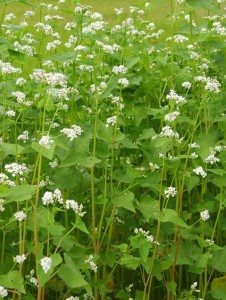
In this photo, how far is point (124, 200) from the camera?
2.54m

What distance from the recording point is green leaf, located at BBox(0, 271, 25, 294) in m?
2.23

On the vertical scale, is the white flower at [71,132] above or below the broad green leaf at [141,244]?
above

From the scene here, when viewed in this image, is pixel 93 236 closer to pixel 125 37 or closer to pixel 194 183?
pixel 194 183

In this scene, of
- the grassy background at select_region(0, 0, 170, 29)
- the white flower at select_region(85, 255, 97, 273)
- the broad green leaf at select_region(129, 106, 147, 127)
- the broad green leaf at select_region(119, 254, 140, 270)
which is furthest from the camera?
the grassy background at select_region(0, 0, 170, 29)

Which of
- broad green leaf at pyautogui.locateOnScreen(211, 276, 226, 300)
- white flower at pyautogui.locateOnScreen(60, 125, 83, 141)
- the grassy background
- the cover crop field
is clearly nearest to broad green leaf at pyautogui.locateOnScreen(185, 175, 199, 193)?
the cover crop field

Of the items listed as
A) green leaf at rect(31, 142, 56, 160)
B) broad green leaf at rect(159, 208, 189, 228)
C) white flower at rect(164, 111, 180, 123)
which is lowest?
broad green leaf at rect(159, 208, 189, 228)

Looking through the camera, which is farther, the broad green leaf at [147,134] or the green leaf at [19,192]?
the broad green leaf at [147,134]

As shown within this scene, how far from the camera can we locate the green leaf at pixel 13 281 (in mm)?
2229

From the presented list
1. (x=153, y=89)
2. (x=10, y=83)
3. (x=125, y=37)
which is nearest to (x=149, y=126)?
(x=153, y=89)

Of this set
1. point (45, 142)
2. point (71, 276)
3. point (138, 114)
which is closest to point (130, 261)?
point (71, 276)

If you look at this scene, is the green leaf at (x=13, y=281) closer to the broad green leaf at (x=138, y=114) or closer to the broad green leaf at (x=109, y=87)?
the broad green leaf at (x=109, y=87)

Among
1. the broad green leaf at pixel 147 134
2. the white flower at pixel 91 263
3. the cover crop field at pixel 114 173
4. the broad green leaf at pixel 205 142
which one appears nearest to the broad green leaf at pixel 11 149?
the cover crop field at pixel 114 173

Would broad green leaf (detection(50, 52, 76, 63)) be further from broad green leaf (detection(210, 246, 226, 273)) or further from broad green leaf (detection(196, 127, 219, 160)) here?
broad green leaf (detection(210, 246, 226, 273))

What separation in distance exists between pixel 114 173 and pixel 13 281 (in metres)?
0.62
